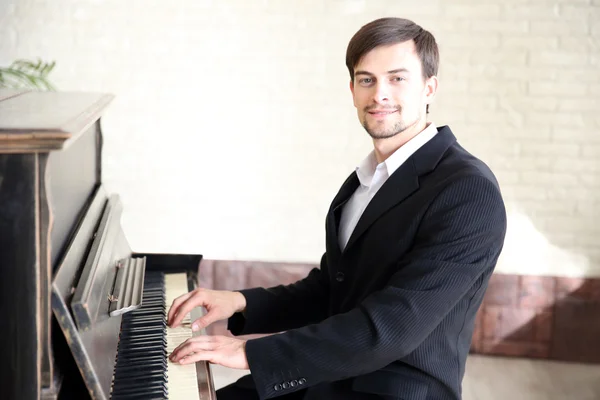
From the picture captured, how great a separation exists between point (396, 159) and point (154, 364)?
2.57 feet

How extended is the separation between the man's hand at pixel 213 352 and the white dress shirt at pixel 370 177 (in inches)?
19.5

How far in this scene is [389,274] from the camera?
5.71ft

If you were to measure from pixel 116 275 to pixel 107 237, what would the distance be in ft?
0.32

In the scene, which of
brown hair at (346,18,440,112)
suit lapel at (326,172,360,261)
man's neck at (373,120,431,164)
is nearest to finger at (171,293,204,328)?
suit lapel at (326,172,360,261)

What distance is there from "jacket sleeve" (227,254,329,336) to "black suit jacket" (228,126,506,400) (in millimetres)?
209

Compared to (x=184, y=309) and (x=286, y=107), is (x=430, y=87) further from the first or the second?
(x=286, y=107)

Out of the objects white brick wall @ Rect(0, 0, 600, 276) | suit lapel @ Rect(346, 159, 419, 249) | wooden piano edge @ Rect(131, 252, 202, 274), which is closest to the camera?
suit lapel @ Rect(346, 159, 419, 249)

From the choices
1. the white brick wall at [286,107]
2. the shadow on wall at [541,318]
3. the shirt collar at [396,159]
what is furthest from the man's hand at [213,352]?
the shadow on wall at [541,318]

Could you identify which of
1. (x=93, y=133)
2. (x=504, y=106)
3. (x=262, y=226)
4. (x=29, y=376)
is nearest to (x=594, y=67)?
(x=504, y=106)

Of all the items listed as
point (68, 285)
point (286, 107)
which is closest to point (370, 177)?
point (68, 285)

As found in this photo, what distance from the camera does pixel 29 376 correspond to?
1198 millimetres

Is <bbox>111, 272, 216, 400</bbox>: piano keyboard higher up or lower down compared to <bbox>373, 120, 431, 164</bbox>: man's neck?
lower down

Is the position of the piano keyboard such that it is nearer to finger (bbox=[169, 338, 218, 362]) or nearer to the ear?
finger (bbox=[169, 338, 218, 362])

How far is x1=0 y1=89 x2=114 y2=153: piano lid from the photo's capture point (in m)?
1.13
